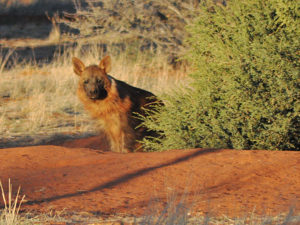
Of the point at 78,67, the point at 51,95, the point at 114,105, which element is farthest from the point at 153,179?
the point at 51,95

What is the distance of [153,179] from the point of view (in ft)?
17.0

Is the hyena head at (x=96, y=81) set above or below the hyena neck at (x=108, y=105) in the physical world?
above

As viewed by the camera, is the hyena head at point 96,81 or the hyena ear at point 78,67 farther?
the hyena ear at point 78,67

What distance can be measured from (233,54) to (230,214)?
3.39 m

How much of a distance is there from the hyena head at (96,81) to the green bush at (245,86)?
61.5 inches

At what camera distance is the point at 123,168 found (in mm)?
5590

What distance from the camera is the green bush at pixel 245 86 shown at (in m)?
6.72

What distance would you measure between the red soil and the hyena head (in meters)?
2.11

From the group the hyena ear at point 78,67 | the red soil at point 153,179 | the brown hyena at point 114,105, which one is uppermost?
the hyena ear at point 78,67

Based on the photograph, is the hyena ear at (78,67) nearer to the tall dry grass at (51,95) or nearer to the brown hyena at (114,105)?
the brown hyena at (114,105)

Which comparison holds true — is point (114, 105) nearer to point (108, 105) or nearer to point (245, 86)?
point (108, 105)

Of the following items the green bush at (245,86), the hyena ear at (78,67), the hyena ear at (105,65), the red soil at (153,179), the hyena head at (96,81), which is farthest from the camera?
the hyena ear at (78,67)

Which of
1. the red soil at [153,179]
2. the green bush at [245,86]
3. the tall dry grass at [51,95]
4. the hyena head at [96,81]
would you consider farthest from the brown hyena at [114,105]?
the red soil at [153,179]

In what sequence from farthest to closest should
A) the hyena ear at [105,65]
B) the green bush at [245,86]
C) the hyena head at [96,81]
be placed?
the hyena ear at [105,65] → the hyena head at [96,81] → the green bush at [245,86]
